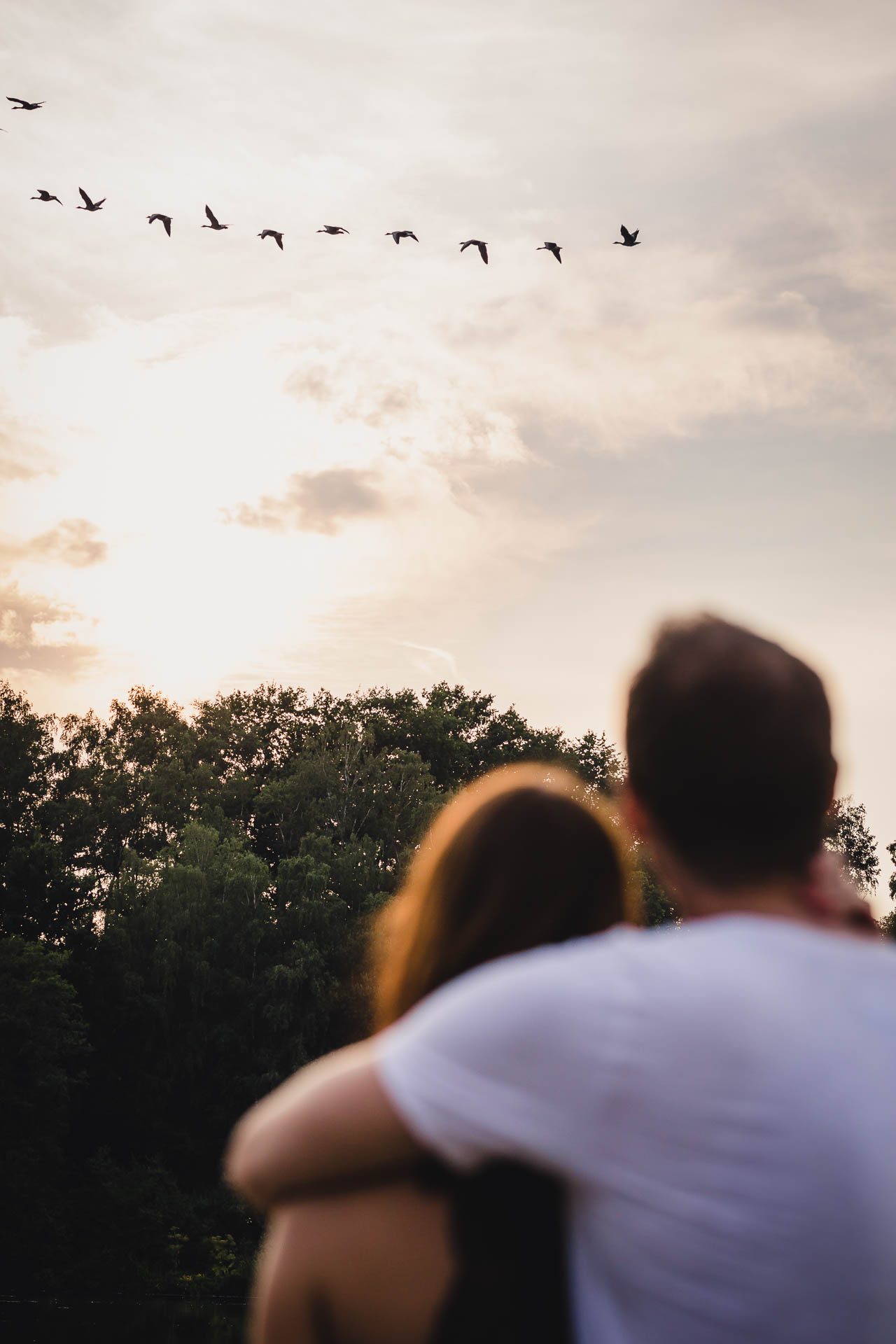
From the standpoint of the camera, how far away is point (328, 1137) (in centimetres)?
123

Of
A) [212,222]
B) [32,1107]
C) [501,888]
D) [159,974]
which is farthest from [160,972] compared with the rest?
[501,888]

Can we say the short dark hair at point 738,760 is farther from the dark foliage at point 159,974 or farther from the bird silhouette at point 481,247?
the dark foliage at point 159,974

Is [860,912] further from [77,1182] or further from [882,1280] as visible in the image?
[77,1182]

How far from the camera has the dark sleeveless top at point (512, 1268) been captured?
123 cm

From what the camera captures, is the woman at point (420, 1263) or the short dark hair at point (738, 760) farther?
the short dark hair at point (738, 760)

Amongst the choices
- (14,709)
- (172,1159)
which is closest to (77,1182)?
(172,1159)

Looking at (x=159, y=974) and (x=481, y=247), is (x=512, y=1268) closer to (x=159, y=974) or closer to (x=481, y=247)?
(x=481, y=247)

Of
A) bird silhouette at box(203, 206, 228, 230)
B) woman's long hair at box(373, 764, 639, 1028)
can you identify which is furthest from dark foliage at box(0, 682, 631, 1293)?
woman's long hair at box(373, 764, 639, 1028)

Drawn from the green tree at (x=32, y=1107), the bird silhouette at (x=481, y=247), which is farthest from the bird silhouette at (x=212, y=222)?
the green tree at (x=32, y=1107)

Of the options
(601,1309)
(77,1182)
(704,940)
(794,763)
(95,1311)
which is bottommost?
(95,1311)

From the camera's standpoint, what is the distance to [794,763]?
4.50ft

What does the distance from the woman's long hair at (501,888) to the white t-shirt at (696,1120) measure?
449mm

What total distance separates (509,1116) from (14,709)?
39050 mm

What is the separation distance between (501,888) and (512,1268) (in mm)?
519
